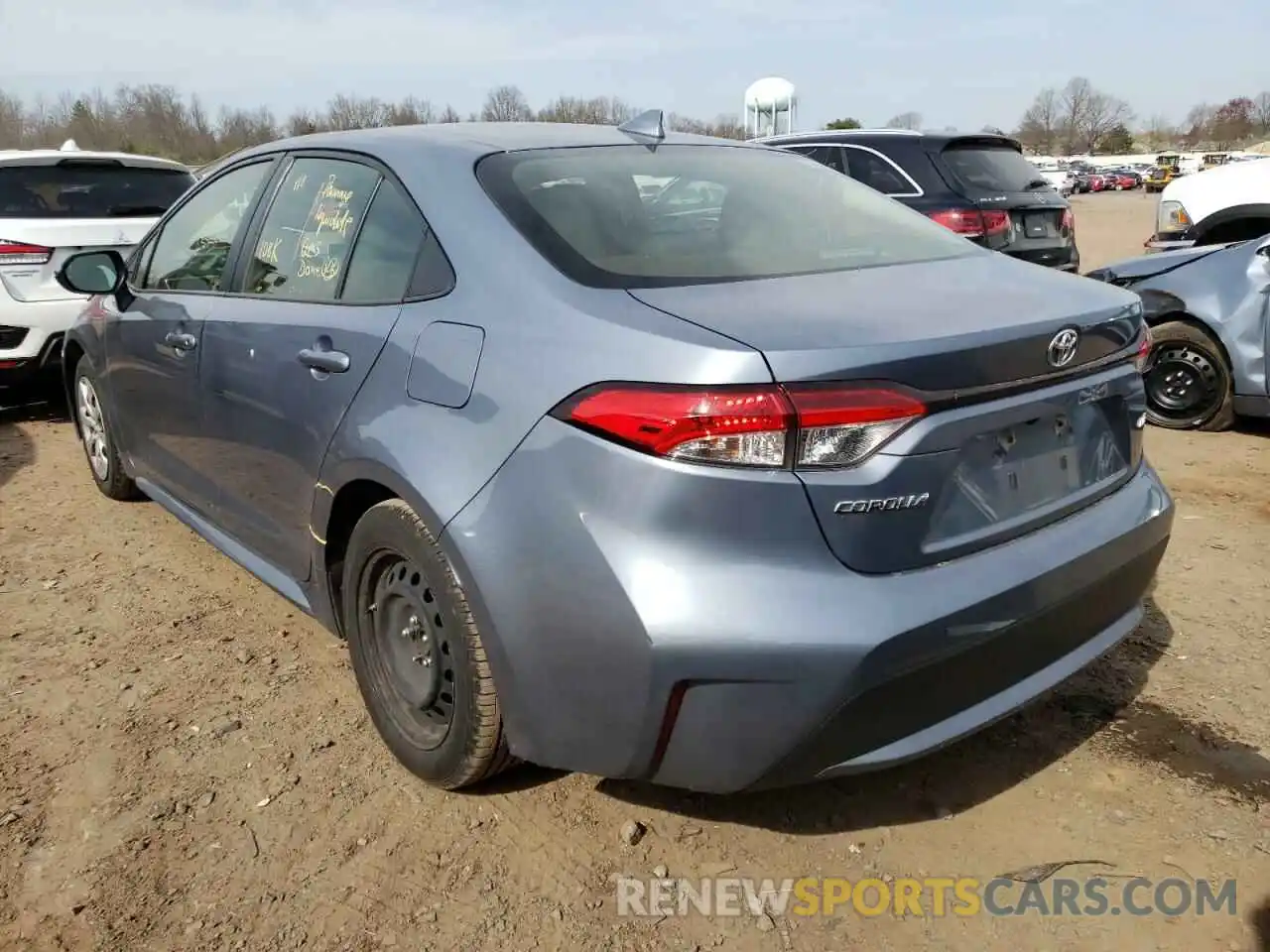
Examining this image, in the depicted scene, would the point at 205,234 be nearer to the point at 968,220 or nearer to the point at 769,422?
the point at 769,422

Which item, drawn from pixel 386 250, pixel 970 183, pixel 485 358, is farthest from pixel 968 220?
pixel 485 358

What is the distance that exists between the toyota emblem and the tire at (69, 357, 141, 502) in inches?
150

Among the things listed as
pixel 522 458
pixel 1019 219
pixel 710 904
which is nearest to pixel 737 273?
pixel 522 458

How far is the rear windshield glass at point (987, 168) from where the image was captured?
23.1 feet

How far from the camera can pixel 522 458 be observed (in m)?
2.00

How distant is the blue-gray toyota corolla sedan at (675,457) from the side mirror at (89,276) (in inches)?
51.9

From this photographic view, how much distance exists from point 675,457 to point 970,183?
5.98m

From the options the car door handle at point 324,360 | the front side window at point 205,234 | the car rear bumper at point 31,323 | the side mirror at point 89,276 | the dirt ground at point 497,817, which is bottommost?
the dirt ground at point 497,817

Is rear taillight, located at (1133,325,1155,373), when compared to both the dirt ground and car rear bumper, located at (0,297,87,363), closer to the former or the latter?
the dirt ground

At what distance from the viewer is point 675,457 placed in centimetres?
183

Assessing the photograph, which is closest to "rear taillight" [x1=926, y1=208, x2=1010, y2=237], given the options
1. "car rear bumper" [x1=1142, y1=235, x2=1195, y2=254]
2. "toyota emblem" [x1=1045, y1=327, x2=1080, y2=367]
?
"car rear bumper" [x1=1142, y1=235, x2=1195, y2=254]

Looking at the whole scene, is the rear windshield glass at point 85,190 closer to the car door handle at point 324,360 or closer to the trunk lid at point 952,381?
the car door handle at point 324,360

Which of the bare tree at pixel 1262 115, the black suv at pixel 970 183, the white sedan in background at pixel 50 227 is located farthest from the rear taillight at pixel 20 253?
the bare tree at pixel 1262 115

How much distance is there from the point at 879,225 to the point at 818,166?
448 mm
